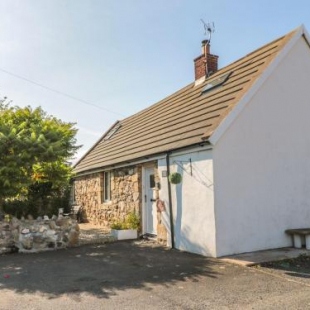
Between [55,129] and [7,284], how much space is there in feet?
17.7

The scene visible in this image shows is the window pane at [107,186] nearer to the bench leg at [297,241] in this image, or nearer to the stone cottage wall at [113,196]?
the stone cottage wall at [113,196]

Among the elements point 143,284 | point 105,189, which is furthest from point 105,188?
point 143,284

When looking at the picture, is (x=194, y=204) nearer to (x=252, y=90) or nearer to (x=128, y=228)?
(x=252, y=90)

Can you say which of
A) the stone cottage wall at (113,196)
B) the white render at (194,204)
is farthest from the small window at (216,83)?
the stone cottage wall at (113,196)

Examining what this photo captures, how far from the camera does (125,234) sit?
11648mm

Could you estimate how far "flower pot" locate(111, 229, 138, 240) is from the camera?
37.9 ft

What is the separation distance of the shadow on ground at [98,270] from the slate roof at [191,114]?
9.70 ft

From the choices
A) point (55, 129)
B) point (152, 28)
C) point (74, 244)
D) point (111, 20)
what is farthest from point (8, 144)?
point (152, 28)

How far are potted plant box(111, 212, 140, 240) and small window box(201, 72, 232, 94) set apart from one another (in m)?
5.07

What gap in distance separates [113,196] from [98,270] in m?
7.03

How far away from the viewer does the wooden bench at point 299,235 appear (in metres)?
8.84

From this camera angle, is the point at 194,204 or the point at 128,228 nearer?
the point at 194,204

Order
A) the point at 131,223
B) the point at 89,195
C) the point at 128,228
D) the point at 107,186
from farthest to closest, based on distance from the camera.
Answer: the point at 89,195 < the point at 107,186 < the point at 131,223 < the point at 128,228

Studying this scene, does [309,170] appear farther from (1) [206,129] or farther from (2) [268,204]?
(1) [206,129]
